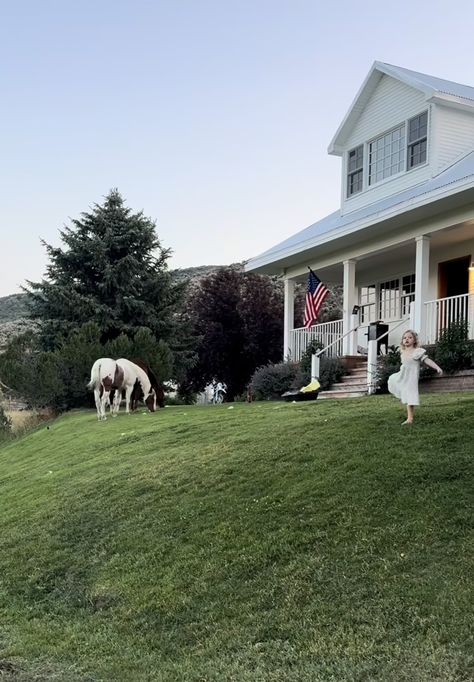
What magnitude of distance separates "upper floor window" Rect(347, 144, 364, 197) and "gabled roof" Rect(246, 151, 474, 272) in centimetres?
79

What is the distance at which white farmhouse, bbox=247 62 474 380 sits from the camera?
14.2 meters

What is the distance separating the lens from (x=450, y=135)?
15867 millimetres

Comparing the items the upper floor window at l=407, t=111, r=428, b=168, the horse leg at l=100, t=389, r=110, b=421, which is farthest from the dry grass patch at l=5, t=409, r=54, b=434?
the upper floor window at l=407, t=111, r=428, b=168

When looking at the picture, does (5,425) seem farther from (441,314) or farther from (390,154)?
(390,154)

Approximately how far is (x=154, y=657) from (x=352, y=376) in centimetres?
1170

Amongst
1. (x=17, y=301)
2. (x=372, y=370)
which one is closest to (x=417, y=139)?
(x=372, y=370)

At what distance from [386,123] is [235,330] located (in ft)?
43.7

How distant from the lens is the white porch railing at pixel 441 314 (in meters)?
14.0

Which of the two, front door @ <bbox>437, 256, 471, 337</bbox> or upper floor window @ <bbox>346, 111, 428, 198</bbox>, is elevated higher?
upper floor window @ <bbox>346, 111, 428, 198</bbox>

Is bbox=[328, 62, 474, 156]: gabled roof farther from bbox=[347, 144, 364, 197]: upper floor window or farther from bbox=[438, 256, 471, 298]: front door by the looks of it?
bbox=[438, 256, 471, 298]: front door

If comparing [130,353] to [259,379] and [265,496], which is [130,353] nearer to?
[259,379]

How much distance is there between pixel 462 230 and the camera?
14773 mm

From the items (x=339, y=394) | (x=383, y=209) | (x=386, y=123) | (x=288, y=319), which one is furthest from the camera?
(x=288, y=319)

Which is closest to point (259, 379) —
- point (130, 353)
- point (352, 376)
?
point (352, 376)
